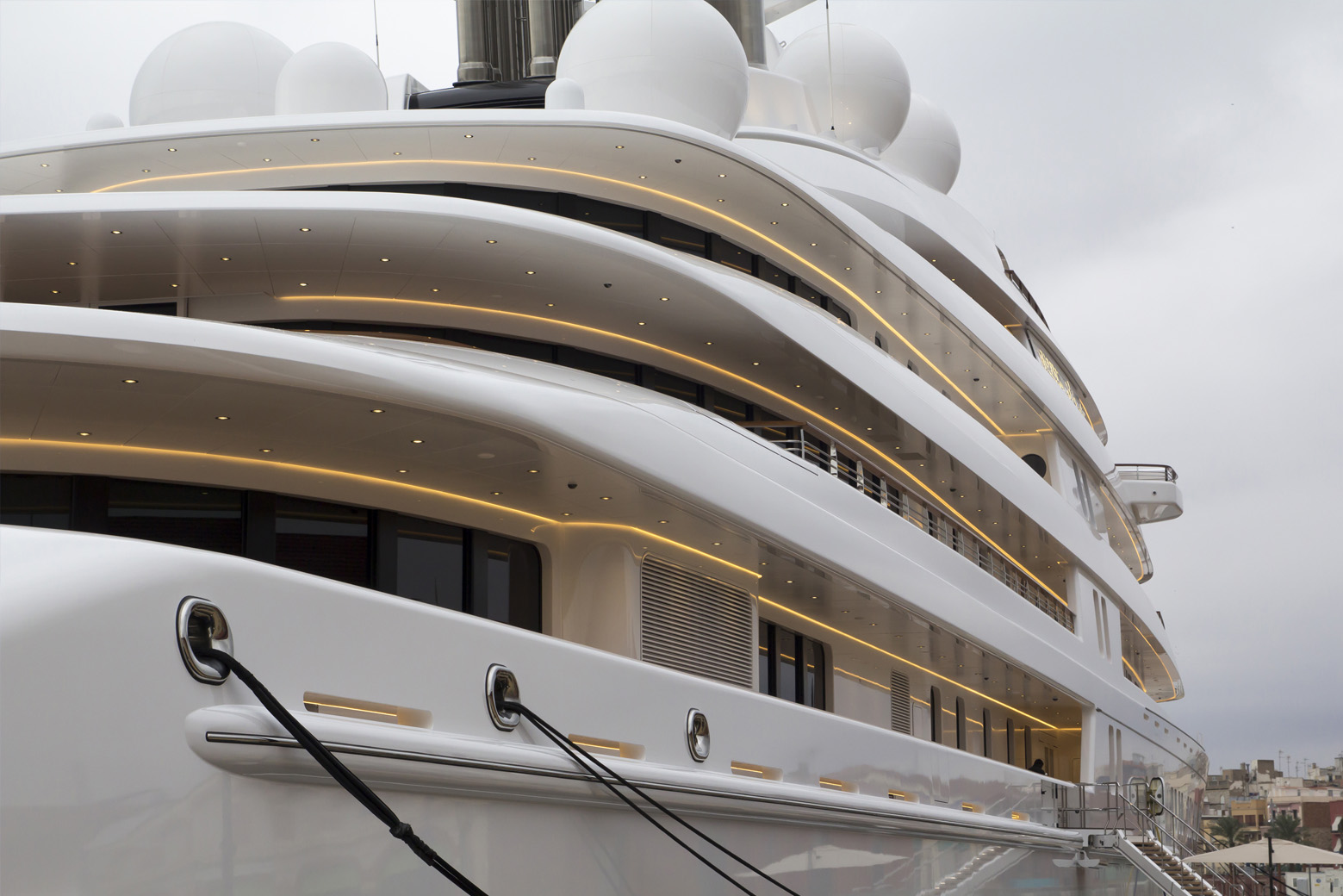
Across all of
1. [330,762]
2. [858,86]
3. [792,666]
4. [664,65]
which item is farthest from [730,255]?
[330,762]

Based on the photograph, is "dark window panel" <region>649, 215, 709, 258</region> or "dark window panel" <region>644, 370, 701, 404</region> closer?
"dark window panel" <region>644, 370, 701, 404</region>

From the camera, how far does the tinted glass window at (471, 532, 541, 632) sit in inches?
443

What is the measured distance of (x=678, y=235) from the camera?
15.3 meters

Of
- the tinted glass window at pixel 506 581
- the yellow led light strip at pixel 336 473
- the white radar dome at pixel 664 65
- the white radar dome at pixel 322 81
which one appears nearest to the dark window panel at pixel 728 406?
the yellow led light strip at pixel 336 473

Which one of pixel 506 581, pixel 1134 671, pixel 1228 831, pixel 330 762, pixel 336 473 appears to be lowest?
pixel 1228 831

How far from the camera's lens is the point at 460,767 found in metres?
6.68

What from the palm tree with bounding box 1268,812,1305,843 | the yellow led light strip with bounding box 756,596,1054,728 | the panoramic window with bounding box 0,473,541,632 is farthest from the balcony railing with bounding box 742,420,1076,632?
the palm tree with bounding box 1268,812,1305,843

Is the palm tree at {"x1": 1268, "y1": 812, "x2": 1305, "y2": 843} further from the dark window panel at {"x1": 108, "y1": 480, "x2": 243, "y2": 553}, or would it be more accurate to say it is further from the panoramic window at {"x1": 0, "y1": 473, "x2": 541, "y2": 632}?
the dark window panel at {"x1": 108, "y1": 480, "x2": 243, "y2": 553}

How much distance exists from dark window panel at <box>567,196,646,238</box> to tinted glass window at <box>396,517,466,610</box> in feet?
15.9

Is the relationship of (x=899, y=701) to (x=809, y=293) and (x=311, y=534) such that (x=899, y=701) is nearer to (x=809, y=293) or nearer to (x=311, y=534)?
(x=809, y=293)

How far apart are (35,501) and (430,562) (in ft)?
10.4

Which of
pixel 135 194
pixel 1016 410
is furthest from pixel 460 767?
pixel 1016 410

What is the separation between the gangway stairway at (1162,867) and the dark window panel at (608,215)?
11.3 meters

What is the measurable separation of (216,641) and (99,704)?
63 centimetres
